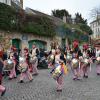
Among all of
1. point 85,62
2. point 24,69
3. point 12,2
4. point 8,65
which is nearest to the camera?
point 24,69

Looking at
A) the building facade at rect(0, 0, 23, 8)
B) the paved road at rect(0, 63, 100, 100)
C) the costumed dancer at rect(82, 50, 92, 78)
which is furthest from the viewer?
the building facade at rect(0, 0, 23, 8)

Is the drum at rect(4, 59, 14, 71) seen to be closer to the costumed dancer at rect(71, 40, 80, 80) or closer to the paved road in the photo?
the paved road

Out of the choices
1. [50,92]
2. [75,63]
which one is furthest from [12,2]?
[50,92]

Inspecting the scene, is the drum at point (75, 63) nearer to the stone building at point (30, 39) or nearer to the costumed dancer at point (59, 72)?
the costumed dancer at point (59, 72)

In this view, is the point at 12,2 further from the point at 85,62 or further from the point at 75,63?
the point at 75,63

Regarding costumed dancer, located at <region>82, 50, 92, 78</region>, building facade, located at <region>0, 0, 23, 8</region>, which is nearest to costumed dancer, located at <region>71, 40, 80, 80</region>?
costumed dancer, located at <region>82, 50, 92, 78</region>

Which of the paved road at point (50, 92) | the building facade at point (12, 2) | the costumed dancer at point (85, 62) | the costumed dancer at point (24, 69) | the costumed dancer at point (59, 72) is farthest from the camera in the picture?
the building facade at point (12, 2)

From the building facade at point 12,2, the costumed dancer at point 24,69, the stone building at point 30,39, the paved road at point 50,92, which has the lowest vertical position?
the paved road at point 50,92

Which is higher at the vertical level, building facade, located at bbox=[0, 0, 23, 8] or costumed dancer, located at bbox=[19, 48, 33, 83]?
building facade, located at bbox=[0, 0, 23, 8]

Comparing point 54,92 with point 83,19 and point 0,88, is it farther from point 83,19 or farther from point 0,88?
point 83,19

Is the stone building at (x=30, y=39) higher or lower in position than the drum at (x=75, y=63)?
higher

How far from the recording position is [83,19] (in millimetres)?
77375

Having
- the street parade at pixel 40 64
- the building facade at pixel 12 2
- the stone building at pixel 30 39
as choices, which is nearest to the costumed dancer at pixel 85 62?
the street parade at pixel 40 64

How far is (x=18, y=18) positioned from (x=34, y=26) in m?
3.87
